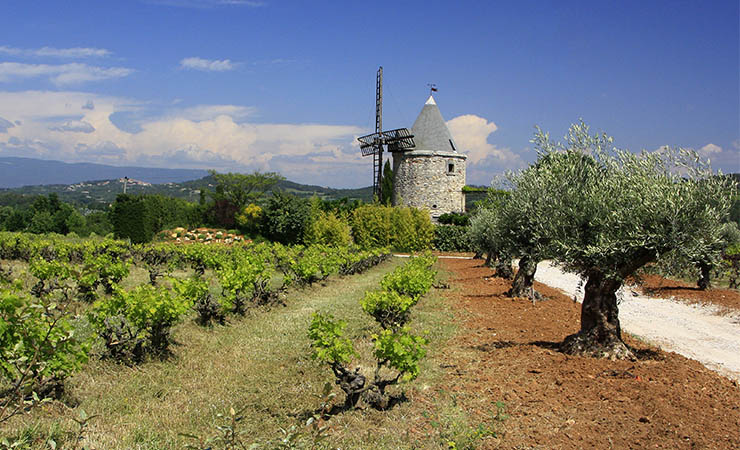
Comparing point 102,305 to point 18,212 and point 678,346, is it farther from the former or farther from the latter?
point 18,212

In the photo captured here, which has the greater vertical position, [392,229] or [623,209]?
[623,209]

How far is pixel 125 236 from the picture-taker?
35281 mm

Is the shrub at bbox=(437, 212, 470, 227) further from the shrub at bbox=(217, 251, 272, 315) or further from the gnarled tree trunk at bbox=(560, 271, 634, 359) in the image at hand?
the gnarled tree trunk at bbox=(560, 271, 634, 359)

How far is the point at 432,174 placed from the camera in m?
40.8

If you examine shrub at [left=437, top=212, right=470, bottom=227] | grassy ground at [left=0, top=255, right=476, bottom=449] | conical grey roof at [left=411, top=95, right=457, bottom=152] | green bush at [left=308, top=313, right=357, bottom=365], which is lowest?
grassy ground at [left=0, top=255, right=476, bottom=449]

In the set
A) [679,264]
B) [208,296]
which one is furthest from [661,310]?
[208,296]

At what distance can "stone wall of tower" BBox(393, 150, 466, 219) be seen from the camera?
40.7 meters

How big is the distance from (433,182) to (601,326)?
109 feet

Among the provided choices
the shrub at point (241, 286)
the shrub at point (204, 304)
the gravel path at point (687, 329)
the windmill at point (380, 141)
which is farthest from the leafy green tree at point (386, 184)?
the shrub at point (204, 304)

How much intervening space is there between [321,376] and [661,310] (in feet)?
40.1

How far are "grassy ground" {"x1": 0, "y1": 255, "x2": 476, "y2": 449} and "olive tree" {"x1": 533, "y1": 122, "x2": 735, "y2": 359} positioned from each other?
2.80 meters

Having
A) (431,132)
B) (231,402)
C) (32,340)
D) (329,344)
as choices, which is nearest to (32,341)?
(32,340)

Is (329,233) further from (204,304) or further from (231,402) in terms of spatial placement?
(231,402)

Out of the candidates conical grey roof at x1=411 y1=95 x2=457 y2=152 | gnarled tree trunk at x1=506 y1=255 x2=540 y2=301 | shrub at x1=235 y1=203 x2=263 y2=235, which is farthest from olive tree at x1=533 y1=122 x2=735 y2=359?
shrub at x1=235 y1=203 x2=263 y2=235
